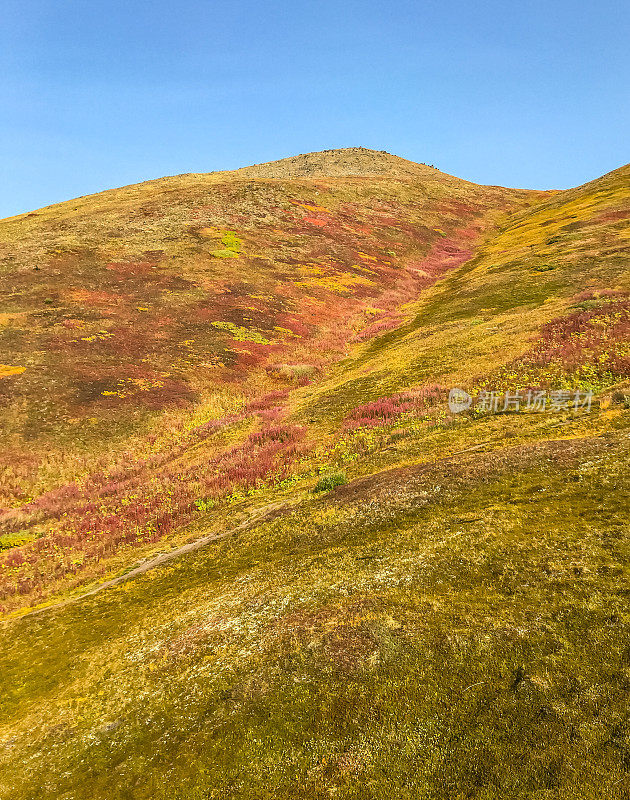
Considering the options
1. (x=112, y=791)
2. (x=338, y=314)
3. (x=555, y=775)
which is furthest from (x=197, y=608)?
(x=338, y=314)

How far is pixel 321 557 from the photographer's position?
10.5 m

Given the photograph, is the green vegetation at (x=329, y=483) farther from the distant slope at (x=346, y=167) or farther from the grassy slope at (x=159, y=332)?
the distant slope at (x=346, y=167)

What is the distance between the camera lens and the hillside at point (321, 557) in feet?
18.9

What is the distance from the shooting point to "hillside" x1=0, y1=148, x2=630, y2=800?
18.9 feet

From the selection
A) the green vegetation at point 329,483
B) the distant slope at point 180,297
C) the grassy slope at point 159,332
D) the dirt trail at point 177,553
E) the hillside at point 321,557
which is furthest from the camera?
the distant slope at point 180,297

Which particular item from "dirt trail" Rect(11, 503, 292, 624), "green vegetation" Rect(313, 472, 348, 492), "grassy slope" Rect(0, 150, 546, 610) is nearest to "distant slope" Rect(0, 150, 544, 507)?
"grassy slope" Rect(0, 150, 546, 610)

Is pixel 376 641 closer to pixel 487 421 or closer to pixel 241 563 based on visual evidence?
pixel 241 563

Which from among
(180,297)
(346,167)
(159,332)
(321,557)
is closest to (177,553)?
(321,557)

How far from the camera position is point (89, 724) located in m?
7.30

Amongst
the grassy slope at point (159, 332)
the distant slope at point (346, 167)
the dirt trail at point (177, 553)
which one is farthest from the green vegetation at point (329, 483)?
the distant slope at point (346, 167)

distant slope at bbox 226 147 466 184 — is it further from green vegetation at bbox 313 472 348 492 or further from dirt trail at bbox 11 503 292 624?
dirt trail at bbox 11 503 292 624

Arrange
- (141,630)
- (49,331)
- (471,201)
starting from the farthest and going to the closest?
1. (471,201)
2. (49,331)
3. (141,630)

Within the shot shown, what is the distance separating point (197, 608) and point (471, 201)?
13478cm

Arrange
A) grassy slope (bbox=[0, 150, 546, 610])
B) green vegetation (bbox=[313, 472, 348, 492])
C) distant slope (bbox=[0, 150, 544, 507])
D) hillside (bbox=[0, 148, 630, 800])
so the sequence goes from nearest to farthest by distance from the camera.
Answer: hillside (bbox=[0, 148, 630, 800]) → green vegetation (bbox=[313, 472, 348, 492]) → grassy slope (bbox=[0, 150, 546, 610]) → distant slope (bbox=[0, 150, 544, 507])
